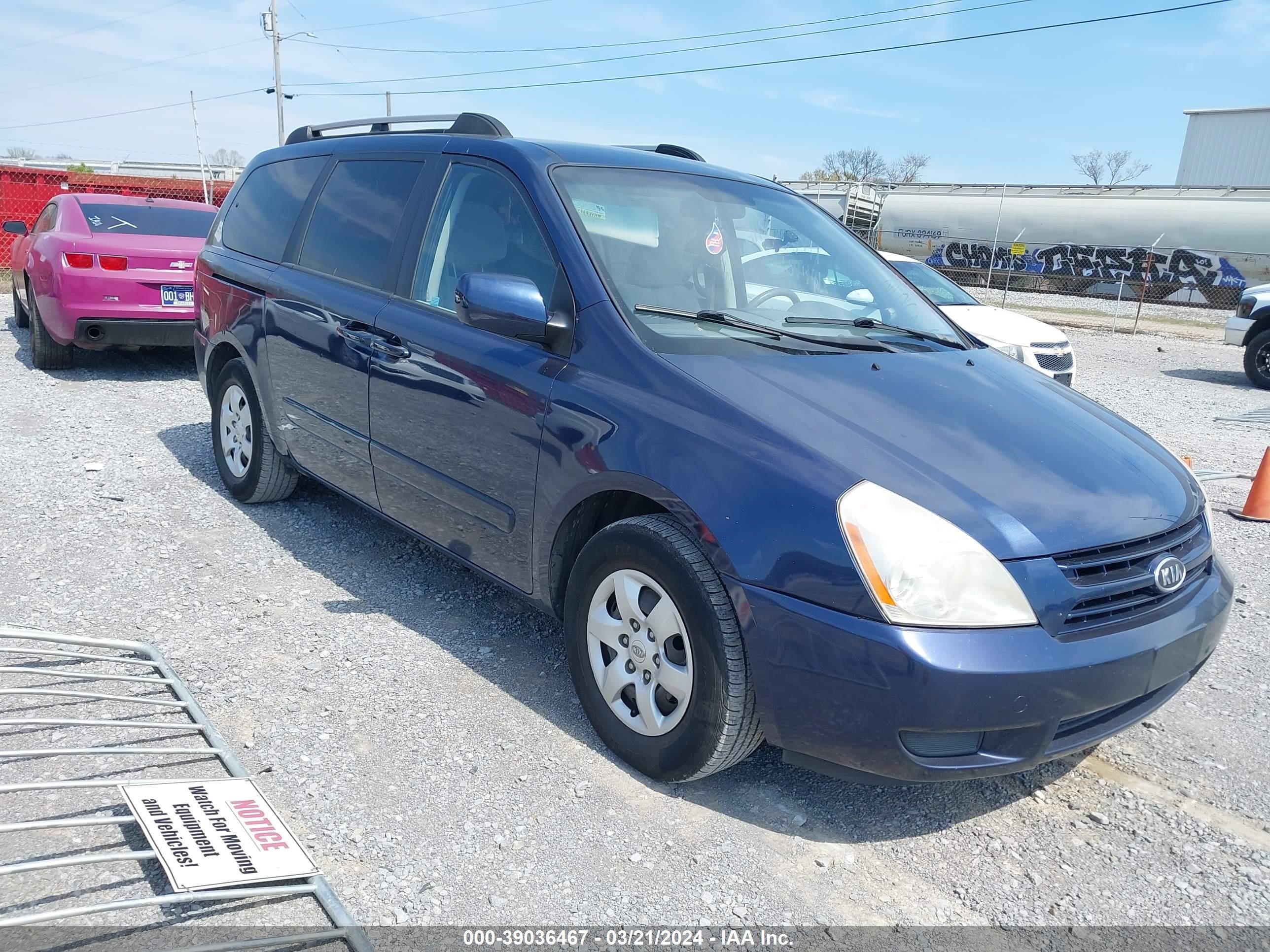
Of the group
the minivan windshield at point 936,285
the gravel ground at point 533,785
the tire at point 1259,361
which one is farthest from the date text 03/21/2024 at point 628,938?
the tire at point 1259,361

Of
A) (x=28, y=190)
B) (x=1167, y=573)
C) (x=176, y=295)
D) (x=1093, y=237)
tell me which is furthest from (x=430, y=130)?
(x=1093, y=237)

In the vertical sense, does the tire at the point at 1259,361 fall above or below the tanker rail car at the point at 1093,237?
below

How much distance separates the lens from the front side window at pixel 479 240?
3406 millimetres

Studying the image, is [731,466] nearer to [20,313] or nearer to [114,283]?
[114,283]

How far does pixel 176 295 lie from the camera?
320 inches

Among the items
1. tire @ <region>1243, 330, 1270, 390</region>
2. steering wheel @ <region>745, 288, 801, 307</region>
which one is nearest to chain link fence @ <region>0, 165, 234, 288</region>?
steering wheel @ <region>745, 288, 801, 307</region>

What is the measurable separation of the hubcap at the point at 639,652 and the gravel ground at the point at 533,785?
9.2 inches

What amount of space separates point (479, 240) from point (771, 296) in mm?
1101

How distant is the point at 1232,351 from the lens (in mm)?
17266

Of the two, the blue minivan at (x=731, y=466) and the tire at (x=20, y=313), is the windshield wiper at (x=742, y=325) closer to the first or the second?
the blue minivan at (x=731, y=466)

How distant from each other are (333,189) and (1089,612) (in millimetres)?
3649

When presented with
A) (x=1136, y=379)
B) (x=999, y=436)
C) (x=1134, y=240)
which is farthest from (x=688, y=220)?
(x=1134, y=240)

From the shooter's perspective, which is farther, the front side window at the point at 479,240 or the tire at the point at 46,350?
the tire at the point at 46,350

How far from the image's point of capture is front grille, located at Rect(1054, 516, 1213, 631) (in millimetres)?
2504
